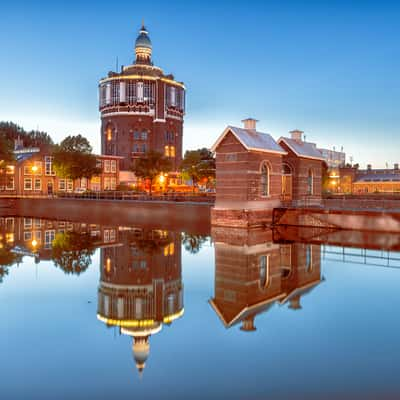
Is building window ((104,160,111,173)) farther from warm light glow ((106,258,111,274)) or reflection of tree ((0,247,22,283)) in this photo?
warm light glow ((106,258,111,274))

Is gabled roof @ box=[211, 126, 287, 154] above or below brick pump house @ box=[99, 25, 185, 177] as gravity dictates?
below

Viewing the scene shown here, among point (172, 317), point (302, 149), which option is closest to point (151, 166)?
point (302, 149)

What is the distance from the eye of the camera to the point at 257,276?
15.3 meters

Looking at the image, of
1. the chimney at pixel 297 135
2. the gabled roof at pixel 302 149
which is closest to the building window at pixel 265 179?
the gabled roof at pixel 302 149

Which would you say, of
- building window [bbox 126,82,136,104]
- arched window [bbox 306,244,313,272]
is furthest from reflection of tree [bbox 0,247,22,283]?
building window [bbox 126,82,136,104]

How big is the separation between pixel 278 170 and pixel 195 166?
105 ft

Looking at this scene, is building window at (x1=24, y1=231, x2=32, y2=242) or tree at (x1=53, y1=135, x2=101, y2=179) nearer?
building window at (x1=24, y1=231, x2=32, y2=242)

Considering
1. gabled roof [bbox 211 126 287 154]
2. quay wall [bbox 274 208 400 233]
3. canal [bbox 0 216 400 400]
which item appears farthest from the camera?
gabled roof [bbox 211 126 287 154]

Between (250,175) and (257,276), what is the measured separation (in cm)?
1549

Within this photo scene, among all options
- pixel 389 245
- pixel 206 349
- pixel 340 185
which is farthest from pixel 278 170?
pixel 340 185

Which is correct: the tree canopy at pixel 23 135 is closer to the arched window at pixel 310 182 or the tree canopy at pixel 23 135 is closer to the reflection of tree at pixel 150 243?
the arched window at pixel 310 182

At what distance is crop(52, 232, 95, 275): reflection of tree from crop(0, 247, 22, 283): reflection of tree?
1.75 m

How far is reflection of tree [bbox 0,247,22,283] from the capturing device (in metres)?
17.0

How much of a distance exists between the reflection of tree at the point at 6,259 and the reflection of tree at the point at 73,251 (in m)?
1.75
